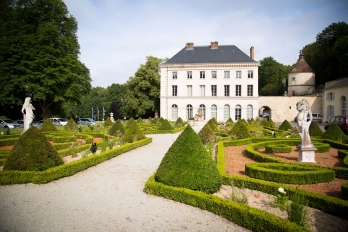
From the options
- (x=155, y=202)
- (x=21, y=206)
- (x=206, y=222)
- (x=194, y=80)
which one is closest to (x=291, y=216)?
(x=206, y=222)

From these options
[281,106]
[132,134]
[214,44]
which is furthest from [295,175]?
[214,44]

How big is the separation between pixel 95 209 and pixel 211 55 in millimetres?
37241

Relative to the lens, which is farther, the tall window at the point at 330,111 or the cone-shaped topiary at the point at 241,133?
the tall window at the point at 330,111

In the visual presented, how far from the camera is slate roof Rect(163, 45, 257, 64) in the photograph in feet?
125

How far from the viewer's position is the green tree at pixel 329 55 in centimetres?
3818

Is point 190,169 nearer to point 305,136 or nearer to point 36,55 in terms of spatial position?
point 305,136

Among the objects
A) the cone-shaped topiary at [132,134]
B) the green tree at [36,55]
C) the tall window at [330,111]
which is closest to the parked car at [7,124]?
the green tree at [36,55]

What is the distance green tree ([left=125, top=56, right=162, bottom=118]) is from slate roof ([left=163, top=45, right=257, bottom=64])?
7.17 m

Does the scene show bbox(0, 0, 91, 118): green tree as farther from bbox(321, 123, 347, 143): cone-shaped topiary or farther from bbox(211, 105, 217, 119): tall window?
bbox(321, 123, 347, 143): cone-shaped topiary

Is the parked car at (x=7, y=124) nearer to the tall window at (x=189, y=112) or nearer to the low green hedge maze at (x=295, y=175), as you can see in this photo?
the tall window at (x=189, y=112)

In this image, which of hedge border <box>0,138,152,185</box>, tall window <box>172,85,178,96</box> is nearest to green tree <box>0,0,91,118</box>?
tall window <box>172,85,178,96</box>

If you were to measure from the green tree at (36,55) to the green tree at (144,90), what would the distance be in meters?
18.6

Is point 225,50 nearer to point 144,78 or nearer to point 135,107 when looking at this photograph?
point 144,78

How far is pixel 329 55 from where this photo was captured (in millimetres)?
41625
